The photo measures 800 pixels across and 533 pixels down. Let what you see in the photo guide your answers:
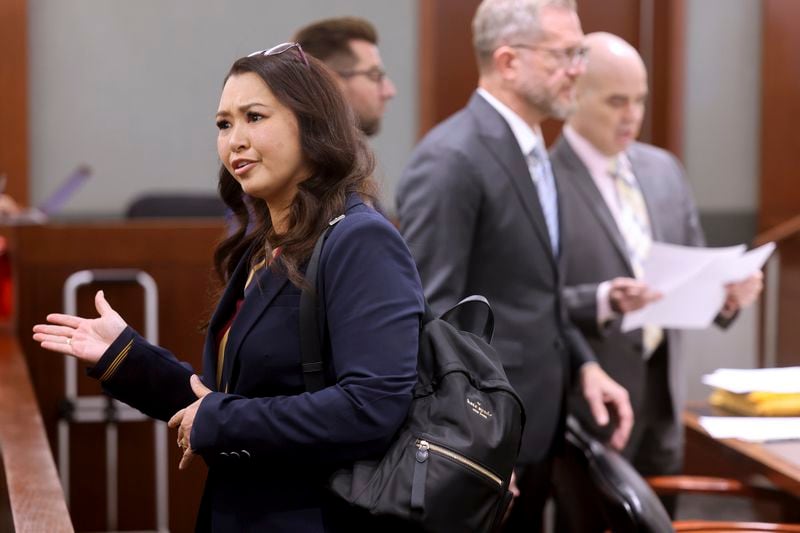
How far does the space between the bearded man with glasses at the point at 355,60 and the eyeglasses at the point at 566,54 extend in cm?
38

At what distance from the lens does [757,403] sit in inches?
127

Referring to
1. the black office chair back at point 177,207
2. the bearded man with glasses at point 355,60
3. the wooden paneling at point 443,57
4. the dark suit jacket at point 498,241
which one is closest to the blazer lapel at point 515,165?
the dark suit jacket at point 498,241

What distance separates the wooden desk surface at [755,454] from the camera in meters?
2.66

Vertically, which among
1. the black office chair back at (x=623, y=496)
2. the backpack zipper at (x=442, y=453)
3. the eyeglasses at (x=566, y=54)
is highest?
the eyeglasses at (x=566, y=54)

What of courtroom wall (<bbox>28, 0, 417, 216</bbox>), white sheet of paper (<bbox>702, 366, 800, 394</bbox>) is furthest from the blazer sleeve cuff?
courtroom wall (<bbox>28, 0, 417, 216</bbox>)

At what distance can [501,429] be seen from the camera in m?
1.71

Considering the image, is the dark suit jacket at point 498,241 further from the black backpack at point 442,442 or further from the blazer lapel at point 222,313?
the black backpack at point 442,442

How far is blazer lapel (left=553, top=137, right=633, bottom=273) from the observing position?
3566 millimetres

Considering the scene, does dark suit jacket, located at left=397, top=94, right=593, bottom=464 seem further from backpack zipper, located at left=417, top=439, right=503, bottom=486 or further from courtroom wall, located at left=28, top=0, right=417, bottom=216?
courtroom wall, located at left=28, top=0, right=417, bottom=216

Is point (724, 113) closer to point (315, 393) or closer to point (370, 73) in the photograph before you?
point (370, 73)

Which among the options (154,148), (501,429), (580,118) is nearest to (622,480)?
(501,429)

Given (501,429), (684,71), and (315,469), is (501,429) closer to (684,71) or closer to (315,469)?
(315,469)

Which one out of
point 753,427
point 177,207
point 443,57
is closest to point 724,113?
point 443,57

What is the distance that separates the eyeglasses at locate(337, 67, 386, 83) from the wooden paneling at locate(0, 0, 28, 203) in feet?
12.1
